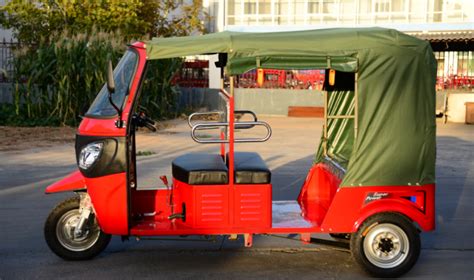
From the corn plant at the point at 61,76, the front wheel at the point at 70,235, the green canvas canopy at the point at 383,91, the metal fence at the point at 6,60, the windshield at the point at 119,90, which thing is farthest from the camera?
the metal fence at the point at 6,60

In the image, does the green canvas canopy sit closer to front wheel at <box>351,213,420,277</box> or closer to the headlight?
front wheel at <box>351,213,420,277</box>

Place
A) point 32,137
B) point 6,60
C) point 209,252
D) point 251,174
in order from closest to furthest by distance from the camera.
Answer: point 251,174, point 209,252, point 32,137, point 6,60

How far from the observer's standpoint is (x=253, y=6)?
3375 cm

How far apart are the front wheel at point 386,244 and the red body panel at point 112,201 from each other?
81.9 inches

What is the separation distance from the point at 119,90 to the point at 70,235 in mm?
1454

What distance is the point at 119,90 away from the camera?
6.46m

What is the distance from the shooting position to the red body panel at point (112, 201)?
6258mm

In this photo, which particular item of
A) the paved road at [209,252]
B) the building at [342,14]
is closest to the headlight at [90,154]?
the paved road at [209,252]

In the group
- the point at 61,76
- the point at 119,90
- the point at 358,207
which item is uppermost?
the point at 119,90

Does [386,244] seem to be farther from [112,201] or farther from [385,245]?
[112,201]

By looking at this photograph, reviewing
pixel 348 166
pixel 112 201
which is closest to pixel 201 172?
pixel 112 201

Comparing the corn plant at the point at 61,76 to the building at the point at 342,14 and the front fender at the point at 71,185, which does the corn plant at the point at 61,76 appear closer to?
the building at the point at 342,14

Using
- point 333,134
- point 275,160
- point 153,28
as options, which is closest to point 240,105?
point 153,28

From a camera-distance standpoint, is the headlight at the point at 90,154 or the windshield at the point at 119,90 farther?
the windshield at the point at 119,90
